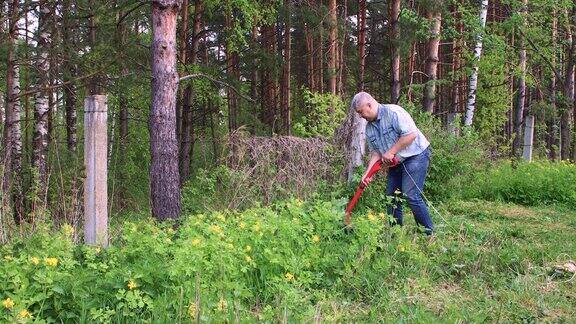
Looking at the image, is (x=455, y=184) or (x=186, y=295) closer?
(x=186, y=295)

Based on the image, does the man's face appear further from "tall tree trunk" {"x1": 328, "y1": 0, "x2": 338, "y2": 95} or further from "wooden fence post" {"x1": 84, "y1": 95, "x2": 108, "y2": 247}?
"tall tree trunk" {"x1": 328, "y1": 0, "x2": 338, "y2": 95}

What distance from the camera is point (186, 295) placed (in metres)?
3.39

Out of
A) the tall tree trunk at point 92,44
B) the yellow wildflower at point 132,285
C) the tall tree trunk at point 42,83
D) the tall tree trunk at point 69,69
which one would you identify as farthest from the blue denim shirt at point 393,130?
the tall tree trunk at point 42,83

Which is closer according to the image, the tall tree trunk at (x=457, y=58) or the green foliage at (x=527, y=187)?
the green foliage at (x=527, y=187)

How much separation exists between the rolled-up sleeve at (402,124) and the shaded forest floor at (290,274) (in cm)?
96

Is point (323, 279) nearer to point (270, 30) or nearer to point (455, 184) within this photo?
point (455, 184)

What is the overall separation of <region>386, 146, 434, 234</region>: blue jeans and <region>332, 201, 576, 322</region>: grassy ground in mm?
222

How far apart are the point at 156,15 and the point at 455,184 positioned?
18.8ft

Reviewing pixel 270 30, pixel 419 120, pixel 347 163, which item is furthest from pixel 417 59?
pixel 347 163

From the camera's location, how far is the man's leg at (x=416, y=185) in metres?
5.75

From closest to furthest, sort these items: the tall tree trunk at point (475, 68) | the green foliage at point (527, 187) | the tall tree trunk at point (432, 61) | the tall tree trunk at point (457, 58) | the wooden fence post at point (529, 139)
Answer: the green foliage at point (527, 187) → the tall tree trunk at point (432, 61) → the tall tree trunk at point (475, 68) → the tall tree trunk at point (457, 58) → the wooden fence post at point (529, 139)

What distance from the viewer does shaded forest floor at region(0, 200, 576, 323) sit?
10.7 feet

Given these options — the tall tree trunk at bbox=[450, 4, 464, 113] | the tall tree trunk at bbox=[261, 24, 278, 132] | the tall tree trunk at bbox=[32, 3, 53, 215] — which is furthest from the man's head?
the tall tree trunk at bbox=[261, 24, 278, 132]

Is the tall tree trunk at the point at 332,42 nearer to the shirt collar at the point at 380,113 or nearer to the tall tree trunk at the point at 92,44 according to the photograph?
the tall tree trunk at the point at 92,44
